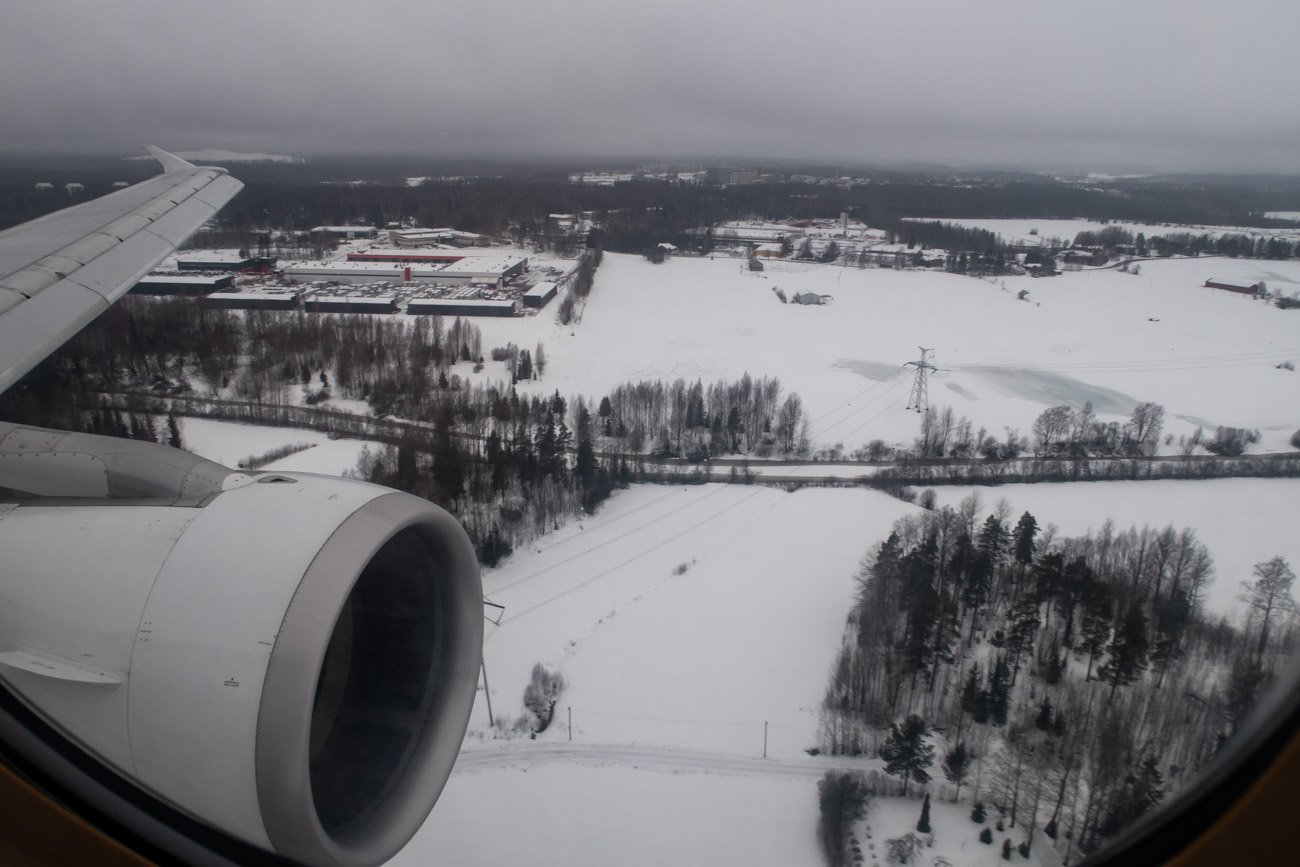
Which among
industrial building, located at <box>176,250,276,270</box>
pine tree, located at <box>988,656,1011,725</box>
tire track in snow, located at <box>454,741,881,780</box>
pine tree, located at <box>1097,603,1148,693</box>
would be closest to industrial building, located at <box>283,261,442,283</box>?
industrial building, located at <box>176,250,276,270</box>

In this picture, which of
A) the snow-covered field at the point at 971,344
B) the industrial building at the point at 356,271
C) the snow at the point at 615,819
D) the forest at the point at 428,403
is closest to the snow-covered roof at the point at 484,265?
the industrial building at the point at 356,271

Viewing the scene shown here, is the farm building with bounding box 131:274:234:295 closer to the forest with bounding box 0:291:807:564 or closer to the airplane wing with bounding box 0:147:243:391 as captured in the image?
the forest with bounding box 0:291:807:564

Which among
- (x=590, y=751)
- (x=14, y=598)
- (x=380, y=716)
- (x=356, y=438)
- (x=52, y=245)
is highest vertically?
(x=52, y=245)

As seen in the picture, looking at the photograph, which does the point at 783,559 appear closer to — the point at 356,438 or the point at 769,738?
the point at 769,738

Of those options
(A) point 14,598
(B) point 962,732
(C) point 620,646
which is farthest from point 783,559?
(A) point 14,598

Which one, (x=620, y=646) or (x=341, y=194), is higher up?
(x=341, y=194)

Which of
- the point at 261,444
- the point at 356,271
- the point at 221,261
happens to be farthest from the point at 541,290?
the point at 261,444
